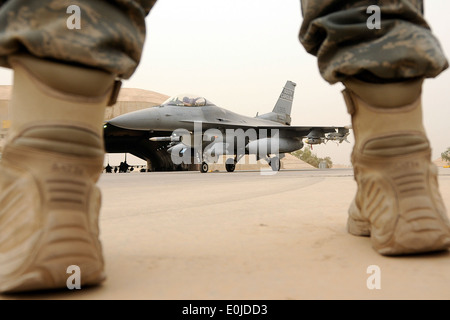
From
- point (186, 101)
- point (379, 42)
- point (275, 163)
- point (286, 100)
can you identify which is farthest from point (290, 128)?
point (379, 42)

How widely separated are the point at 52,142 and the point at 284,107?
1671 cm

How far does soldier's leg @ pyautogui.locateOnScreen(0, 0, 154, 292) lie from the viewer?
517 millimetres

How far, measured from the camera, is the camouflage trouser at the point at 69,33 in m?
0.53

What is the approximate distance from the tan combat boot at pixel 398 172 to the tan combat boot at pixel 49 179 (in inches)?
21.5

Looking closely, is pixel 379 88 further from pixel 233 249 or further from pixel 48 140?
pixel 48 140

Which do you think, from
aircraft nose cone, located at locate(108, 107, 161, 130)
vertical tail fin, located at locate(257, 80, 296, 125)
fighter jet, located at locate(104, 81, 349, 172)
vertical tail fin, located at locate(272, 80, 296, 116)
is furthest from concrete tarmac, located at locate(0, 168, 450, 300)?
vertical tail fin, located at locate(272, 80, 296, 116)

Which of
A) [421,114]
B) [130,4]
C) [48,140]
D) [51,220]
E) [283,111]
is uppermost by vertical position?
[283,111]

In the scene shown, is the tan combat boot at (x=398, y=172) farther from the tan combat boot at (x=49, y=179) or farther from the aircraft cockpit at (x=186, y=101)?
the aircraft cockpit at (x=186, y=101)

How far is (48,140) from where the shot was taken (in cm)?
55

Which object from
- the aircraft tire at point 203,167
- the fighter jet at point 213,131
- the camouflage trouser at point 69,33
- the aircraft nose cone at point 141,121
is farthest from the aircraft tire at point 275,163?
the camouflage trouser at point 69,33

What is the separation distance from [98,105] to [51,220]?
0.19 metres
